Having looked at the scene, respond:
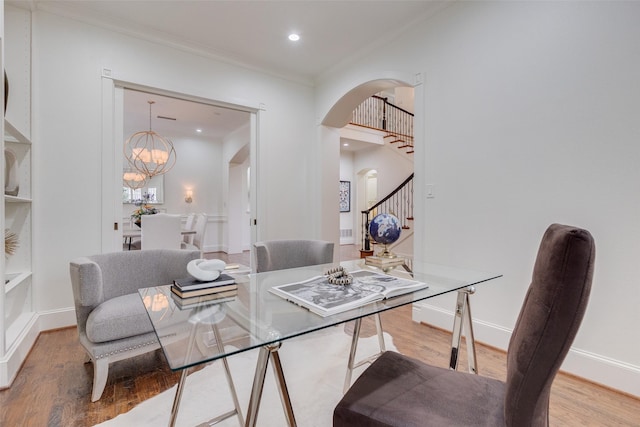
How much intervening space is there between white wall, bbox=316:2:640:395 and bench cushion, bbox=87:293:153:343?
7.57ft

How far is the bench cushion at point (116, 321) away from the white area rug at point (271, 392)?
40 centimetres

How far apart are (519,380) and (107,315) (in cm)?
198

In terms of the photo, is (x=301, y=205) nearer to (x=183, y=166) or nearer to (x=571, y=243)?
(x=571, y=243)

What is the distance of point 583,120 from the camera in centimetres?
199

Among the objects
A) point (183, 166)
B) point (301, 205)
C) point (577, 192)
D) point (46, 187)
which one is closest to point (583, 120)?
point (577, 192)

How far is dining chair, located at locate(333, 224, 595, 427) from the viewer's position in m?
0.69

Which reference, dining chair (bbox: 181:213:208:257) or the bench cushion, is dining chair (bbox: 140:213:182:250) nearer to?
dining chair (bbox: 181:213:208:257)

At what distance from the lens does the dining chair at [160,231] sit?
3919 mm

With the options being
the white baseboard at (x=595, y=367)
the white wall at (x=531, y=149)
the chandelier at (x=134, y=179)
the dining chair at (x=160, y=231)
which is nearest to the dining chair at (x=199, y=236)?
the dining chair at (x=160, y=231)

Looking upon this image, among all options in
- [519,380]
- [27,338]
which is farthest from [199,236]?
[519,380]

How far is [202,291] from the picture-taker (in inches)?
50.0

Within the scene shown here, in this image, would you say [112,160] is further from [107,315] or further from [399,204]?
[399,204]

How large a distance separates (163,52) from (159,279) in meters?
2.43

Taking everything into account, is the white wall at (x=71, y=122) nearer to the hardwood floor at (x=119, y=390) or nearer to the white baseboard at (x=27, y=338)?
the white baseboard at (x=27, y=338)
